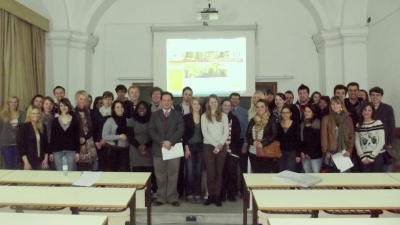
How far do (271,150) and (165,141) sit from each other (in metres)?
1.26

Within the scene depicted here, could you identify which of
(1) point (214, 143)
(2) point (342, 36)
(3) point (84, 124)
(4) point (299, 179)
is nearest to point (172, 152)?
(1) point (214, 143)

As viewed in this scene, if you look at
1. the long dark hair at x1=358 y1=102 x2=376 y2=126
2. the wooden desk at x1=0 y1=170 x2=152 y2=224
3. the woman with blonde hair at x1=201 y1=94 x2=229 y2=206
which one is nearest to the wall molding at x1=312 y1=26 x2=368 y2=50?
the long dark hair at x1=358 y1=102 x2=376 y2=126

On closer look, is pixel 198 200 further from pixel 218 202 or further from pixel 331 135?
pixel 331 135

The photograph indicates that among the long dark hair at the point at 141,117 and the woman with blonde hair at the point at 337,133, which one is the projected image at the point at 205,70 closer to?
the long dark hair at the point at 141,117

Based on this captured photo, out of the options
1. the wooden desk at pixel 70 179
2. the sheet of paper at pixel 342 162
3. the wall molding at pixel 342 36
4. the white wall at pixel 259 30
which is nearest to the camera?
the wooden desk at pixel 70 179

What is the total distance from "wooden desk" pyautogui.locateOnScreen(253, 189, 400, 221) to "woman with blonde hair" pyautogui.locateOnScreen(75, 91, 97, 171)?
8.15ft

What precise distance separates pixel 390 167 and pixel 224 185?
7.30 ft

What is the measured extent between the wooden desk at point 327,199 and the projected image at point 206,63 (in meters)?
4.09

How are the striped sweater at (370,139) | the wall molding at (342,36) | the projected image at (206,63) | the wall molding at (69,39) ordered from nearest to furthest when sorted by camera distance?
1. the striped sweater at (370,139)
2. the wall molding at (342,36)
3. the wall molding at (69,39)
4. the projected image at (206,63)

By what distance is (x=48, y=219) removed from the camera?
2.06 metres

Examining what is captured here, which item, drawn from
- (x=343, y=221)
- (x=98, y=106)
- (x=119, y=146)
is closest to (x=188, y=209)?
(x=119, y=146)

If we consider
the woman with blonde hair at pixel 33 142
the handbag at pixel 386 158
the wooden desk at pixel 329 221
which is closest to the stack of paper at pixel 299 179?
the wooden desk at pixel 329 221

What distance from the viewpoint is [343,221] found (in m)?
2.04

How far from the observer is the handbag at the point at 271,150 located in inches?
160
